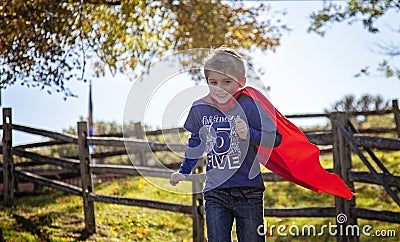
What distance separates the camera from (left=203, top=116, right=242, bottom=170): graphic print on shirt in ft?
15.4

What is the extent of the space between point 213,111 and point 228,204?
0.73 metres

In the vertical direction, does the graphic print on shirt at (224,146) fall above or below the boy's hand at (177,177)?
above

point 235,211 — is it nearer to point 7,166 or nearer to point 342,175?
point 342,175

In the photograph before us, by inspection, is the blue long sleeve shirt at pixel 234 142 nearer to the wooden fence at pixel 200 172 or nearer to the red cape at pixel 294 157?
the red cape at pixel 294 157

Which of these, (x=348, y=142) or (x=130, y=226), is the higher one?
(x=348, y=142)

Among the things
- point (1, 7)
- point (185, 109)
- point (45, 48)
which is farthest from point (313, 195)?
point (185, 109)

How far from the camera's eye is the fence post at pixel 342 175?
25.8 ft

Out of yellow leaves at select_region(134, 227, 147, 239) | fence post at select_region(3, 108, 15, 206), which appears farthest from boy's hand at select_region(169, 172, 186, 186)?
fence post at select_region(3, 108, 15, 206)

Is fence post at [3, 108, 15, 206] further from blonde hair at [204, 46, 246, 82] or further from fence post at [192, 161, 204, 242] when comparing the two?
blonde hair at [204, 46, 246, 82]

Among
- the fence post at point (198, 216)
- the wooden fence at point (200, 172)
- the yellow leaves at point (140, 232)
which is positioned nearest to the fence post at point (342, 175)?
the wooden fence at point (200, 172)

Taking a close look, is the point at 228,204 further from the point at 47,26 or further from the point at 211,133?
the point at 47,26

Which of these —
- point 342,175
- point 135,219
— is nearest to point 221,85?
point 342,175

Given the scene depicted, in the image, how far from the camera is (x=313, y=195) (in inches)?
479

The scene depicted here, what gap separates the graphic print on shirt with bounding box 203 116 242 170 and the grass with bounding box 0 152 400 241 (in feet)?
11.5
